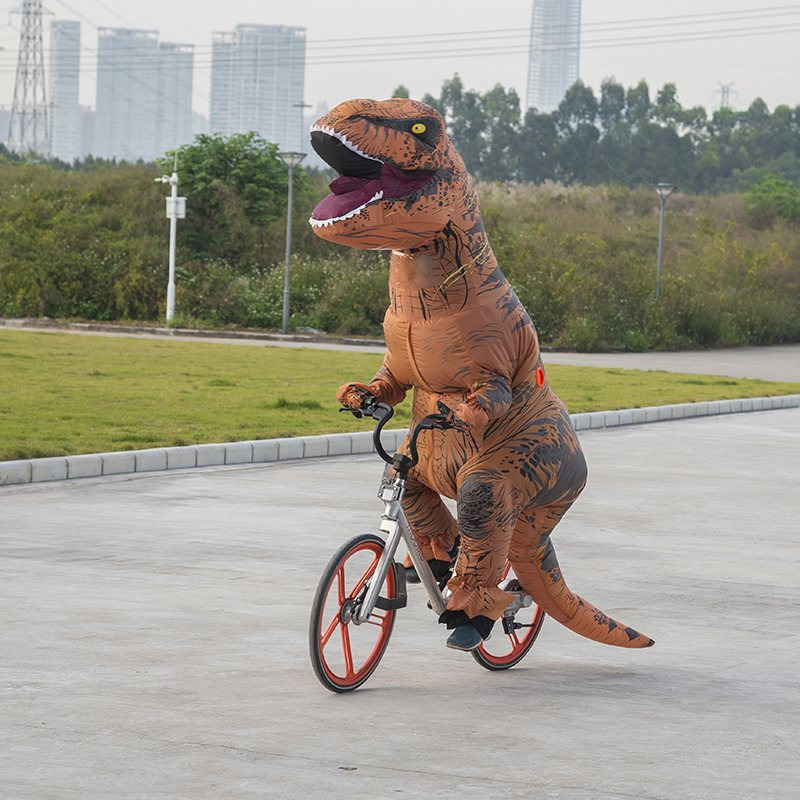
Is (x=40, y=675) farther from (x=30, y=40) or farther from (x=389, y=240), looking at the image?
(x=30, y=40)

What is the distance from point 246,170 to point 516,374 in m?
37.2

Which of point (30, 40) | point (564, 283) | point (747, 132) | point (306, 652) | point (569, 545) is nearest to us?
point (306, 652)

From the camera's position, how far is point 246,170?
139 ft

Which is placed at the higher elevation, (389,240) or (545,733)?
(389,240)

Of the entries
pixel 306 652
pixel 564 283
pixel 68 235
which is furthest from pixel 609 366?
pixel 306 652

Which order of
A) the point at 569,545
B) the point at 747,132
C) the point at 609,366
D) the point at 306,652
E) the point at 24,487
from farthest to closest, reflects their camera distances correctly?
the point at 747,132
the point at 609,366
the point at 24,487
the point at 569,545
the point at 306,652

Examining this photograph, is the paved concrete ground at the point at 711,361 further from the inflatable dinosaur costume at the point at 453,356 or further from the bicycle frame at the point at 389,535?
the bicycle frame at the point at 389,535

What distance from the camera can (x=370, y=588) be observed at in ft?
19.1

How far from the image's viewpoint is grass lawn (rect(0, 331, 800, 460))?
1363 cm

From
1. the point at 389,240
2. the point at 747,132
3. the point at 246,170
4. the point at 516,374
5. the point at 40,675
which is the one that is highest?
the point at 747,132

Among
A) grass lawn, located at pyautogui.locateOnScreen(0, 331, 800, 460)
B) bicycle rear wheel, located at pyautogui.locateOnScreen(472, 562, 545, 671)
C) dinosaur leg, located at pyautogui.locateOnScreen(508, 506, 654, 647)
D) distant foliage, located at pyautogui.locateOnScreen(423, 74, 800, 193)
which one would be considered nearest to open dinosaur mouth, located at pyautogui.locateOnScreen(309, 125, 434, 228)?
dinosaur leg, located at pyautogui.locateOnScreen(508, 506, 654, 647)

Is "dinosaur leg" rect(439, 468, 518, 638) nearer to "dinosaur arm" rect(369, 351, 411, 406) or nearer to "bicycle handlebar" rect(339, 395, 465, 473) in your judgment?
"bicycle handlebar" rect(339, 395, 465, 473)

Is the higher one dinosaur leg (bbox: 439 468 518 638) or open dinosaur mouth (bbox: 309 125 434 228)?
open dinosaur mouth (bbox: 309 125 434 228)

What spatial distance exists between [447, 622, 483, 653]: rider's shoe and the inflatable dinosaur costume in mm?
31
